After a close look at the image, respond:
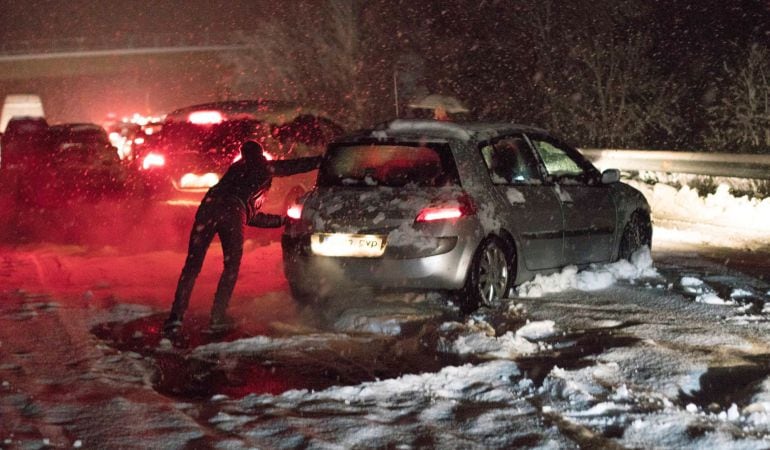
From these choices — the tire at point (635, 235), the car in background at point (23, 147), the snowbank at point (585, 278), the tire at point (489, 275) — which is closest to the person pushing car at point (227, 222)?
the tire at point (489, 275)

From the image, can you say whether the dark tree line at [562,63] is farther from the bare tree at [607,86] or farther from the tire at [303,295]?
the tire at [303,295]

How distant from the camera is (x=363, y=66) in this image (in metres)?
43.8

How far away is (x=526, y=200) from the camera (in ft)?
28.6

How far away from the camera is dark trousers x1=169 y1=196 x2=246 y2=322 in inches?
326

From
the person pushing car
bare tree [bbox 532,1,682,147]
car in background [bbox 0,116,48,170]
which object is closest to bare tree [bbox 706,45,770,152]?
bare tree [bbox 532,1,682,147]

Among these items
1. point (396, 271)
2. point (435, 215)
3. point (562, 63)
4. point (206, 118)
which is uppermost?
point (562, 63)

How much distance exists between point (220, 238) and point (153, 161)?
17.4 feet

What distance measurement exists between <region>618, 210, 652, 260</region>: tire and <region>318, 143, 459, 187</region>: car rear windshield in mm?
2588

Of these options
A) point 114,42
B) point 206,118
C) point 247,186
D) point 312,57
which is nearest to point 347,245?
point 247,186

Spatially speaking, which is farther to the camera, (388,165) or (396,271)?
(388,165)

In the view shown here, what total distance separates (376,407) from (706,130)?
24.0 meters

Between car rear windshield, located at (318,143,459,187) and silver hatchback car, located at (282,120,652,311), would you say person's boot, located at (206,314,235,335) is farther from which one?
car rear windshield, located at (318,143,459,187)

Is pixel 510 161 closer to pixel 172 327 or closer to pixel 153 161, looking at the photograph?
pixel 172 327

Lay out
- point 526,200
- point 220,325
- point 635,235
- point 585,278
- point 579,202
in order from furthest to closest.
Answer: point 635,235 → point 579,202 → point 585,278 → point 526,200 → point 220,325
